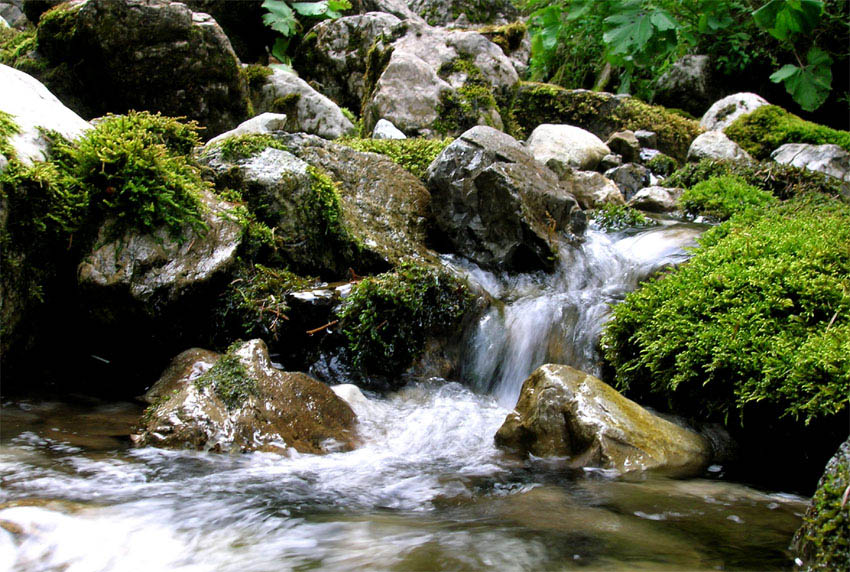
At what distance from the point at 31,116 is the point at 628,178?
7944mm

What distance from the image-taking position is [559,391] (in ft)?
12.3

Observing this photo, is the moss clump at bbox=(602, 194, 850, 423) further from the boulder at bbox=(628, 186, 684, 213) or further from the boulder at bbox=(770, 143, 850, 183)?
the boulder at bbox=(770, 143, 850, 183)

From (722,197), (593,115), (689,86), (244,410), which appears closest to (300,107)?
(593,115)

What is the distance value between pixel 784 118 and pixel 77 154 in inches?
473

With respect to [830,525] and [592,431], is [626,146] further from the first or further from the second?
[830,525]

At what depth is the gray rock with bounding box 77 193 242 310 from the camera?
4203 mm

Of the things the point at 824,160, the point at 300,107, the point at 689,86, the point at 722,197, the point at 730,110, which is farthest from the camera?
the point at 689,86

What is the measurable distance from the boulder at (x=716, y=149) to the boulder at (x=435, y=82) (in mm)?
3555

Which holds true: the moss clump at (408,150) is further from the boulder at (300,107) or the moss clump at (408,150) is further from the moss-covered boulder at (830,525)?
the moss-covered boulder at (830,525)

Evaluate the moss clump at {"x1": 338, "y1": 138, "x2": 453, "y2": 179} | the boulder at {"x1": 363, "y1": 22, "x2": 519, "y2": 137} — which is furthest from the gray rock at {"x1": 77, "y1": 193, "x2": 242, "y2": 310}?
the boulder at {"x1": 363, "y1": 22, "x2": 519, "y2": 137}

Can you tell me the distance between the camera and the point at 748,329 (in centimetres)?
376

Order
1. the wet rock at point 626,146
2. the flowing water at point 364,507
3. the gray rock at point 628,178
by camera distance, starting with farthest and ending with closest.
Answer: the wet rock at point 626,146, the gray rock at point 628,178, the flowing water at point 364,507

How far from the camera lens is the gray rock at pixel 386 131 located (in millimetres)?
8516

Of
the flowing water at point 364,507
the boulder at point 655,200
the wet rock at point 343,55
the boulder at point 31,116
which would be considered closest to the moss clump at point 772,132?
the boulder at point 655,200
